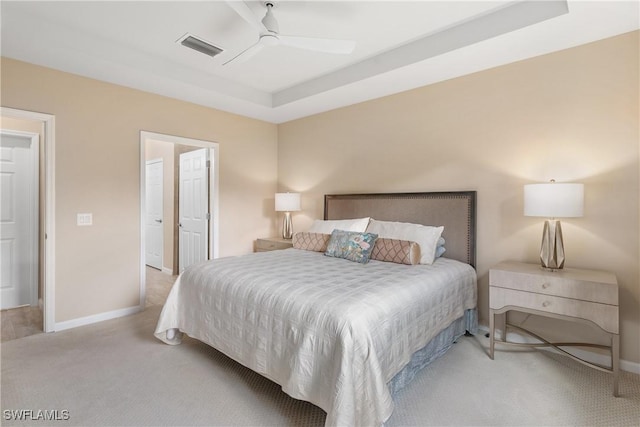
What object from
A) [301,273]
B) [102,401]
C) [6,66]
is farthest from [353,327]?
[6,66]

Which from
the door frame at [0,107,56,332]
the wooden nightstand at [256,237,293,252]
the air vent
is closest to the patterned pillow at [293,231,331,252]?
the wooden nightstand at [256,237,293,252]

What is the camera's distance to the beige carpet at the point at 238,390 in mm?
1841

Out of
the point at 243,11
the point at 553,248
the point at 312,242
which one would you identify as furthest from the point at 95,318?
the point at 553,248

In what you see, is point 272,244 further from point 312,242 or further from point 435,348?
point 435,348

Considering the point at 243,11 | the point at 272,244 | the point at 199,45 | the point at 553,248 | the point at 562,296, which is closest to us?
the point at 243,11

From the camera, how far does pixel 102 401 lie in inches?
78.0

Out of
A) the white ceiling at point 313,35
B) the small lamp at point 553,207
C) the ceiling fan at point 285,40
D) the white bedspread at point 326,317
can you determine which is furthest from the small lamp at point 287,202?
the small lamp at point 553,207

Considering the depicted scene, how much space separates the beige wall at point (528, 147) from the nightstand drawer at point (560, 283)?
1.25 ft

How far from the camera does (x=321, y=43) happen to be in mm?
2316

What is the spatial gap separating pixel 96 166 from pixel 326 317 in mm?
3060

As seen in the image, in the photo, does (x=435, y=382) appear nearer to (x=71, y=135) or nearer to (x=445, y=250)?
(x=445, y=250)

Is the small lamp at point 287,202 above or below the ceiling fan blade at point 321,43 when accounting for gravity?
below

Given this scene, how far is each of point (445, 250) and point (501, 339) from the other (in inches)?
35.8

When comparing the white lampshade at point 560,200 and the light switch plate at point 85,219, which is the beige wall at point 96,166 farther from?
the white lampshade at point 560,200
